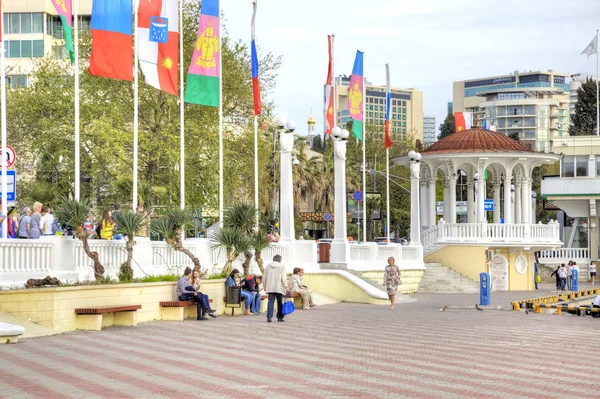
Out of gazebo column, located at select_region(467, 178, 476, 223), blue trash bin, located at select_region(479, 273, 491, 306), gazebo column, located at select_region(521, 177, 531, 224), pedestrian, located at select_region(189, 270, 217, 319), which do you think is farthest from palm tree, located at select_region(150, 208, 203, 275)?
gazebo column, located at select_region(467, 178, 476, 223)

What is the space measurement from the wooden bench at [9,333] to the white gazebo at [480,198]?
103 feet

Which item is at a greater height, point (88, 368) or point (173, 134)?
point (173, 134)

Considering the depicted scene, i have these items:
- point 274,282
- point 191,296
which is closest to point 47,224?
point 191,296

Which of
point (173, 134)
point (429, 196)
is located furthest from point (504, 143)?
point (173, 134)

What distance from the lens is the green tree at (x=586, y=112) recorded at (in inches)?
4215

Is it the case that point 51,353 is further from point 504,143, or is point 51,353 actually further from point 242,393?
point 504,143

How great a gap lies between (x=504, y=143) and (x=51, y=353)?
35.4m

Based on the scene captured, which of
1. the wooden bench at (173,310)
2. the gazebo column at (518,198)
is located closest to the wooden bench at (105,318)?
the wooden bench at (173,310)

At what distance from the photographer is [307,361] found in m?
15.7

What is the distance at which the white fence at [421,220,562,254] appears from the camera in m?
47.2

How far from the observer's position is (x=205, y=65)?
3050 cm

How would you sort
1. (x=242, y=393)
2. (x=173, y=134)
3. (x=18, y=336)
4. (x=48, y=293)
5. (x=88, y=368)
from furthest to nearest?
(x=173, y=134)
(x=48, y=293)
(x=18, y=336)
(x=88, y=368)
(x=242, y=393)

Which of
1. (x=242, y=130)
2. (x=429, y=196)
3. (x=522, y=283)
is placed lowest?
(x=522, y=283)

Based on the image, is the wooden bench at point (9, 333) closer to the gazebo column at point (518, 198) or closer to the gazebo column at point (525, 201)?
the gazebo column at point (525, 201)
